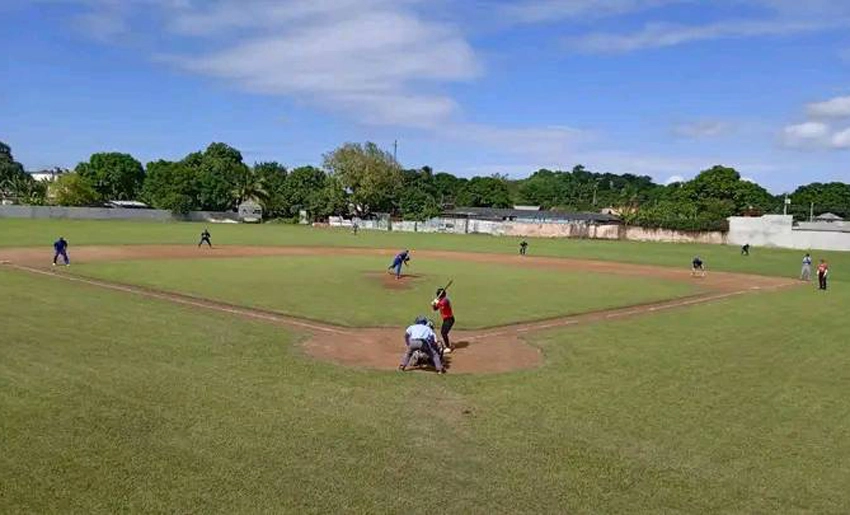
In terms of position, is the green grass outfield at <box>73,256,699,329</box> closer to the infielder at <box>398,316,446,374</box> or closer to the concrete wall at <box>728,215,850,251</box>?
the infielder at <box>398,316,446,374</box>

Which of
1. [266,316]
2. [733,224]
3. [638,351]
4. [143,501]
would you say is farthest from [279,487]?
[733,224]

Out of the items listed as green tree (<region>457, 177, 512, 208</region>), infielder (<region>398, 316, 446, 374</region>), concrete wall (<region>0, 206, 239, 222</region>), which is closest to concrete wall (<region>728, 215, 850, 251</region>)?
infielder (<region>398, 316, 446, 374</region>)

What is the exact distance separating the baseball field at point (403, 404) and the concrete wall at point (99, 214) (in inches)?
2807

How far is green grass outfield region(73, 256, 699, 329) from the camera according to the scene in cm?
2567

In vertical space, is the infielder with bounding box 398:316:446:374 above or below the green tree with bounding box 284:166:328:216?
below

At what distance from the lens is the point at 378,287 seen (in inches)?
1299

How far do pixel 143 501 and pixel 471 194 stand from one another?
152973mm

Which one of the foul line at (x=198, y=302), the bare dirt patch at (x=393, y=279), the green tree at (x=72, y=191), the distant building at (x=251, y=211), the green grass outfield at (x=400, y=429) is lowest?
the green grass outfield at (x=400, y=429)

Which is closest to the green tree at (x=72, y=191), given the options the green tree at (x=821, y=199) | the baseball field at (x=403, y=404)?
the baseball field at (x=403, y=404)

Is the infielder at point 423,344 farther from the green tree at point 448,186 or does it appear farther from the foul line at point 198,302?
the green tree at point 448,186

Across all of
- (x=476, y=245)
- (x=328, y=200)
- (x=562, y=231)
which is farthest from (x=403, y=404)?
(x=328, y=200)

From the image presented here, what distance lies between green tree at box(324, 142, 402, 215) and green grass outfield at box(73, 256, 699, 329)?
2931 inches

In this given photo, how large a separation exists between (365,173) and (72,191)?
45937 mm

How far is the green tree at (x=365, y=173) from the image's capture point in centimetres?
12175
